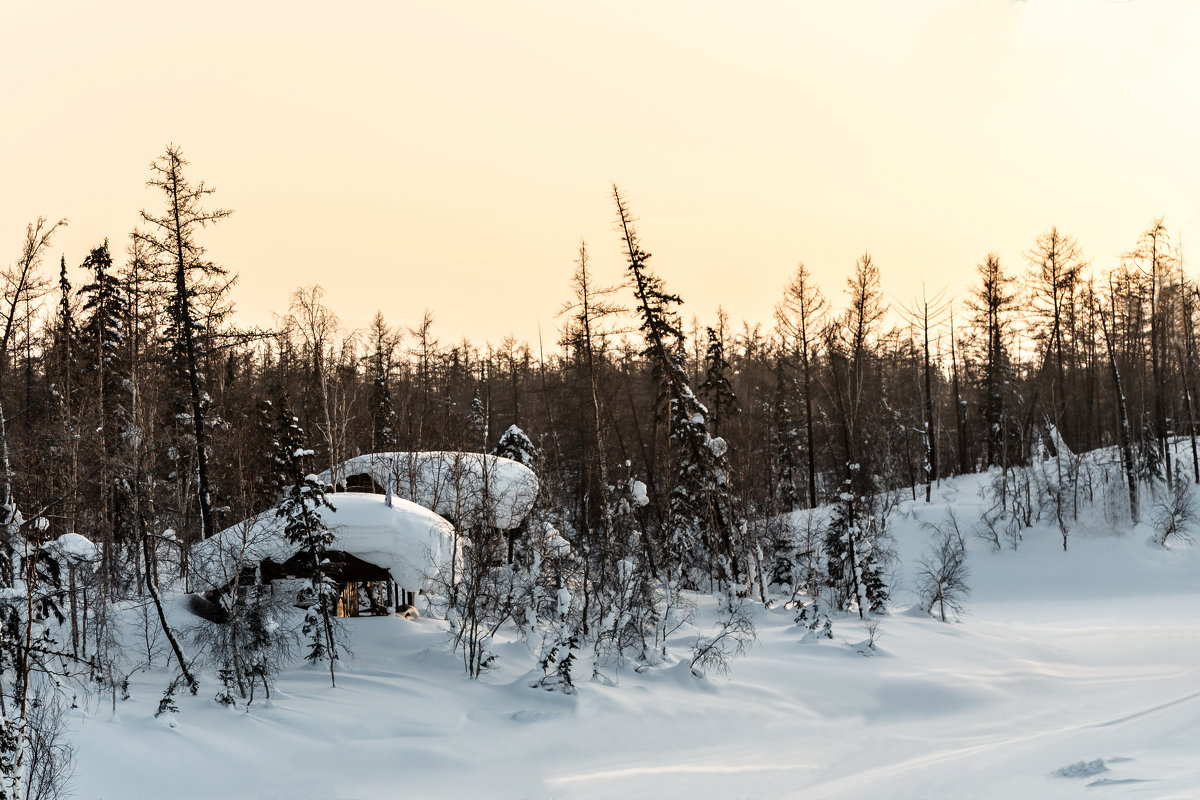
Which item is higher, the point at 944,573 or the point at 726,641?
the point at 944,573

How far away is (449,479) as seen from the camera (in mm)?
31891

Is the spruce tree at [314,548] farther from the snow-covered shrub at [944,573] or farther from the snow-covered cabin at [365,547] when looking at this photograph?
the snow-covered shrub at [944,573]

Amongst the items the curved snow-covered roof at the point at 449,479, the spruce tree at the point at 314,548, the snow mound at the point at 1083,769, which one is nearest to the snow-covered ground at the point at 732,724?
the snow mound at the point at 1083,769

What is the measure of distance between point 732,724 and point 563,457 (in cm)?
2408

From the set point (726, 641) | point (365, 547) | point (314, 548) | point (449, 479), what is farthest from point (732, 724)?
point (449, 479)

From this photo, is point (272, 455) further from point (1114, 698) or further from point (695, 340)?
point (695, 340)

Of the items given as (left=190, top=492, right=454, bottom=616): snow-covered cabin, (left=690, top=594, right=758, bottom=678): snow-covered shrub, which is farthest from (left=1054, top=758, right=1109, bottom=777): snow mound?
(left=190, top=492, right=454, bottom=616): snow-covered cabin

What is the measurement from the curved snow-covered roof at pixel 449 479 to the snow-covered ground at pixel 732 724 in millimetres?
6250

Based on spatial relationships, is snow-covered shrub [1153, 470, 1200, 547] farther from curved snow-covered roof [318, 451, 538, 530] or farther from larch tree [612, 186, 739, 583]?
curved snow-covered roof [318, 451, 538, 530]

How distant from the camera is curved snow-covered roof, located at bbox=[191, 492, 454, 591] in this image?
23.3 meters

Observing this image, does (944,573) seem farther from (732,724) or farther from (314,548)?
(314,548)

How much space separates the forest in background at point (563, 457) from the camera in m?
21.4

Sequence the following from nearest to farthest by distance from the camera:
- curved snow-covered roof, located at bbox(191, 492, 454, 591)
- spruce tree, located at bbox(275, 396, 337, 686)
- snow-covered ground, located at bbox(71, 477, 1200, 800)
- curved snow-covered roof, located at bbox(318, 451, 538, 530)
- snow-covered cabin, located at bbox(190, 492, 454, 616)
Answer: snow-covered ground, located at bbox(71, 477, 1200, 800), spruce tree, located at bbox(275, 396, 337, 686), snow-covered cabin, located at bbox(190, 492, 454, 616), curved snow-covered roof, located at bbox(191, 492, 454, 591), curved snow-covered roof, located at bbox(318, 451, 538, 530)

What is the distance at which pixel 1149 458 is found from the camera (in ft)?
114
